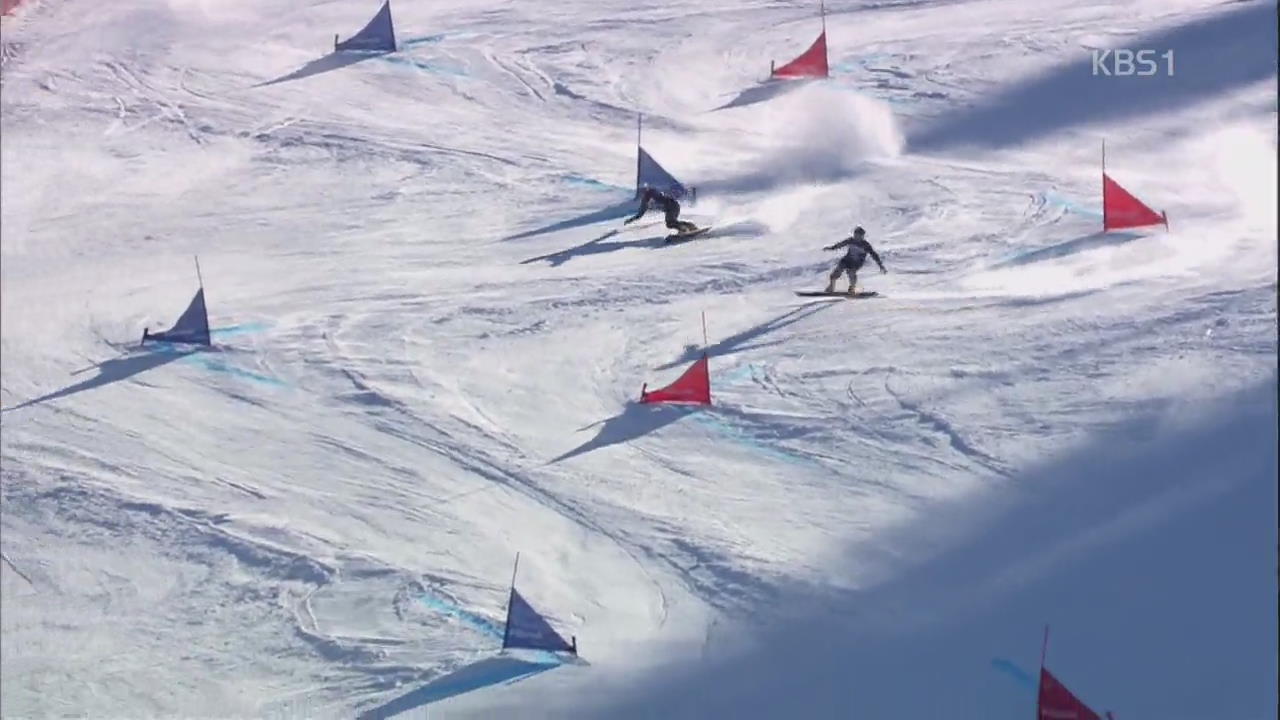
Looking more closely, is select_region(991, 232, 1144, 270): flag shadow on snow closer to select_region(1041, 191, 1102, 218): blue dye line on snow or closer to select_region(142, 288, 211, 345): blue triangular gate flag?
select_region(1041, 191, 1102, 218): blue dye line on snow

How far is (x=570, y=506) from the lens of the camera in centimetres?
1308

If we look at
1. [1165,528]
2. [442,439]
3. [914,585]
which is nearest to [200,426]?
[442,439]

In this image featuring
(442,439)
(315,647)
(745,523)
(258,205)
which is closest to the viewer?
(315,647)

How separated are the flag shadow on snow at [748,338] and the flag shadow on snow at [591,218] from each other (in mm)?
2224

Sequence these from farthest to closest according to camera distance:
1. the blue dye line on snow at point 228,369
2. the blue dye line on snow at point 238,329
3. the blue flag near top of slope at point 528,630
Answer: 1. the blue dye line on snow at point 238,329
2. the blue dye line on snow at point 228,369
3. the blue flag near top of slope at point 528,630

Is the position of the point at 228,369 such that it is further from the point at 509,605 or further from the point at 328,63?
the point at 328,63

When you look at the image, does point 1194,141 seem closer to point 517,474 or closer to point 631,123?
point 631,123

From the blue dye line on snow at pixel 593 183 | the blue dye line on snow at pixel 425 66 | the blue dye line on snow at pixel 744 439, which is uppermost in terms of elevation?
the blue dye line on snow at pixel 425 66

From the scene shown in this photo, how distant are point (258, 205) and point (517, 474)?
5052 millimetres

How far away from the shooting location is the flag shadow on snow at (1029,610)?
11055 millimetres

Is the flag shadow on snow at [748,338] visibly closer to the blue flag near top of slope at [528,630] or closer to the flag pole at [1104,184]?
the flag pole at [1104,184]

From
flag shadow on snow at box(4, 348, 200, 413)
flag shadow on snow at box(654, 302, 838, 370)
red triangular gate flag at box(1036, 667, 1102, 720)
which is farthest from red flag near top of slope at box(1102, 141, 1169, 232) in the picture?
flag shadow on snow at box(4, 348, 200, 413)

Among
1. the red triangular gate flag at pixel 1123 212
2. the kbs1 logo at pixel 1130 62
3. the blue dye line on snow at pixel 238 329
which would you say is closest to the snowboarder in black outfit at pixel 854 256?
the red triangular gate flag at pixel 1123 212

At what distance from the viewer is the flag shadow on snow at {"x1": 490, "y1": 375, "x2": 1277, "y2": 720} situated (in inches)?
435
